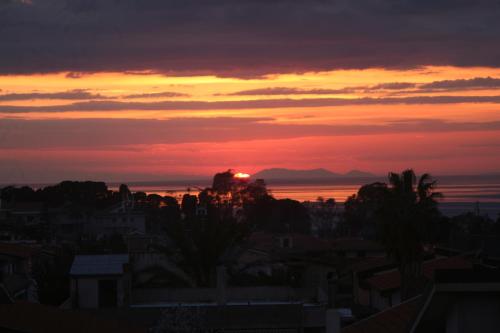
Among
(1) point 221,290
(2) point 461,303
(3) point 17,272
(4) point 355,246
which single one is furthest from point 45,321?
(4) point 355,246

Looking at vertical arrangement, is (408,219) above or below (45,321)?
above

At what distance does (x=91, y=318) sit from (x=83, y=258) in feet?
29.2

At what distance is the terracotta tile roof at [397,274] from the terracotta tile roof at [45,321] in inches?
832

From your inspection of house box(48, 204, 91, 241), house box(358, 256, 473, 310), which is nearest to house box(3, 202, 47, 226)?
house box(48, 204, 91, 241)

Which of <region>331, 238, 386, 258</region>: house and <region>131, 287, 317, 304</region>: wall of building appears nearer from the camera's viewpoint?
<region>131, 287, 317, 304</region>: wall of building

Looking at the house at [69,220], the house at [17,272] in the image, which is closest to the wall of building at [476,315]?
the house at [17,272]

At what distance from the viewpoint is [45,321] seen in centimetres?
Answer: 1484

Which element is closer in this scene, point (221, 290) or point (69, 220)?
point (221, 290)

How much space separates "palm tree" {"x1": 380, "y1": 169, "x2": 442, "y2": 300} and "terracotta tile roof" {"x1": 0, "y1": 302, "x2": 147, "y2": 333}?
769 inches

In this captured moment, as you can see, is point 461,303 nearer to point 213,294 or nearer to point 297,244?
point 213,294

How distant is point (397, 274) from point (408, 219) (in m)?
4.57

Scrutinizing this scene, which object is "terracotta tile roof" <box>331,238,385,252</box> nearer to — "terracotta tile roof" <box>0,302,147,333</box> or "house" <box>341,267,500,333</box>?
"terracotta tile roof" <box>0,302,147,333</box>

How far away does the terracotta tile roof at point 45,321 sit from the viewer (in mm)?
13930

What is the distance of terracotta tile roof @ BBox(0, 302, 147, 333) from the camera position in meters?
13.9
